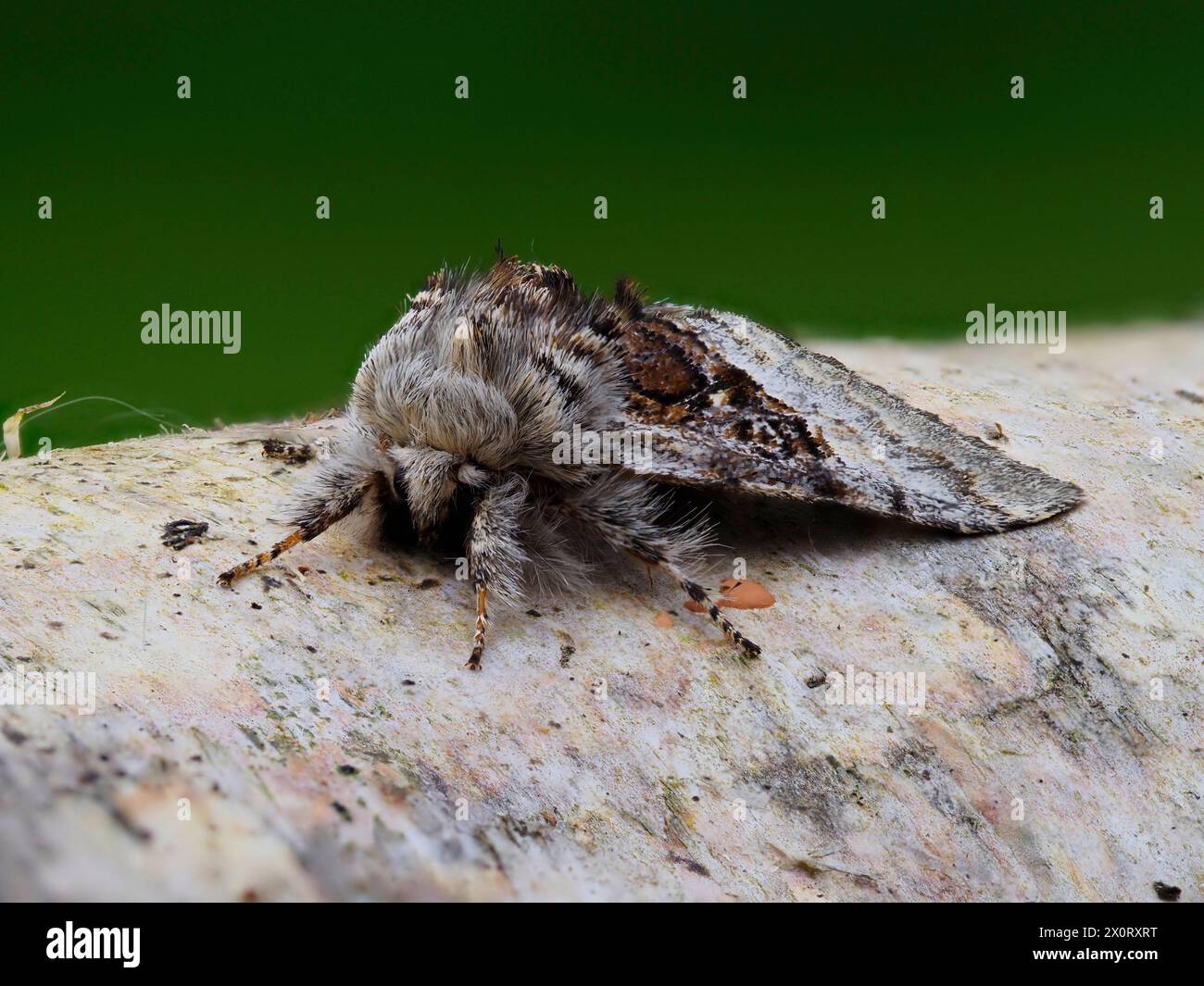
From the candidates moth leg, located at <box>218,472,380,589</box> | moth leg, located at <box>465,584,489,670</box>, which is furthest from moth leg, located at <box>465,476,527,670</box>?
moth leg, located at <box>218,472,380,589</box>

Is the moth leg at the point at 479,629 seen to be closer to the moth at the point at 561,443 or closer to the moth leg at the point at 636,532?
the moth at the point at 561,443

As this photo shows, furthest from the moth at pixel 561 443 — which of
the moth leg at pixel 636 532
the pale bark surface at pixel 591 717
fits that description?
the pale bark surface at pixel 591 717

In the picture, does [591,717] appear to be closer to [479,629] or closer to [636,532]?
[479,629]

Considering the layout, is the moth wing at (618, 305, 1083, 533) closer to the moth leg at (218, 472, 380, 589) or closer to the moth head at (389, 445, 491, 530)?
the moth head at (389, 445, 491, 530)

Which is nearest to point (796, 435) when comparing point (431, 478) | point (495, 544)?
point (495, 544)

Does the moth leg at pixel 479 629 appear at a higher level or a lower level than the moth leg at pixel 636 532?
lower

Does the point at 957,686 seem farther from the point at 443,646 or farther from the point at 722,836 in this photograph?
the point at 443,646

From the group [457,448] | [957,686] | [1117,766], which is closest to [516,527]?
[457,448]
